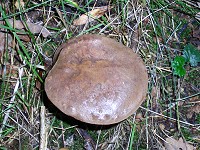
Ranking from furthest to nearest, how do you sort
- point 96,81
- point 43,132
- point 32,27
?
point 32,27 < point 43,132 < point 96,81

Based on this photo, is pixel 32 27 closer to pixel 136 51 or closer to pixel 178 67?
pixel 136 51

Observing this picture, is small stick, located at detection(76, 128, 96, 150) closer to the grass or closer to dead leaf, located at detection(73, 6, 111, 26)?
the grass

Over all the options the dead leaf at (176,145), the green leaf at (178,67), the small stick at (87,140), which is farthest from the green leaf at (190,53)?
the small stick at (87,140)

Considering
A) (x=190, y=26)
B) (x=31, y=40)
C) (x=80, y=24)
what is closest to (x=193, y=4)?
(x=190, y=26)

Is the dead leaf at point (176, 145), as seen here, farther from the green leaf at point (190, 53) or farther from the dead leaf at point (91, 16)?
the dead leaf at point (91, 16)

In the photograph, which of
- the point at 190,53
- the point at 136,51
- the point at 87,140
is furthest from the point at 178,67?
the point at 87,140
